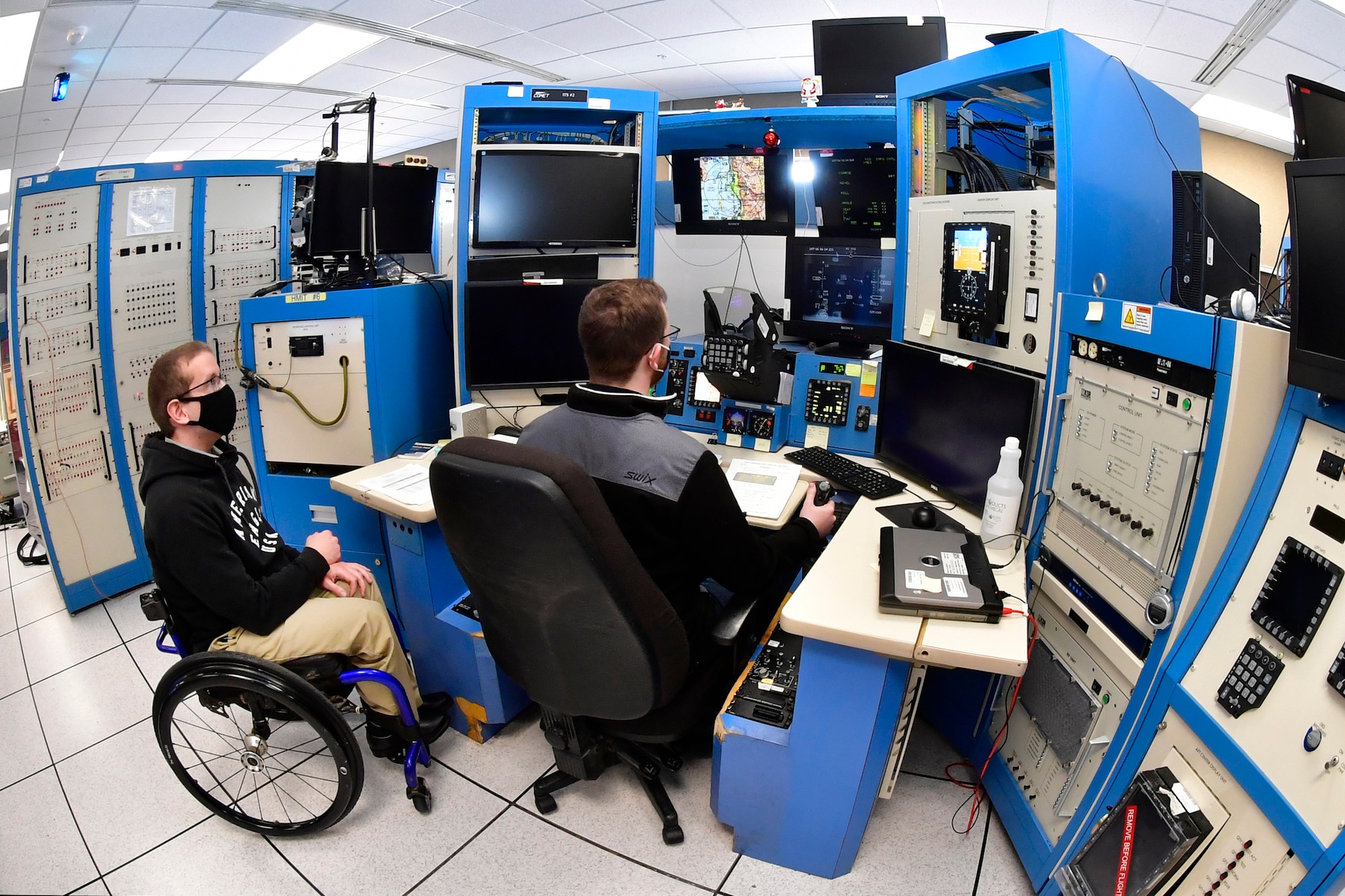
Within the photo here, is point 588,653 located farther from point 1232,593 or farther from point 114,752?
point 114,752

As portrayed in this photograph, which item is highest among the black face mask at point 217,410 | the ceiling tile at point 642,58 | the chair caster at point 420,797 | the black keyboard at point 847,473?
the ceiling tile at point 642,58

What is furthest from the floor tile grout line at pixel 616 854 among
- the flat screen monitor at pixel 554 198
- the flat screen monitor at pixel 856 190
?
the flat screen monitor at pixel 856 190

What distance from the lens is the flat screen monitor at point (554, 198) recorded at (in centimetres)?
244

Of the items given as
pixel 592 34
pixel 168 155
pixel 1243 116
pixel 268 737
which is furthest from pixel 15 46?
pixel 1243 116

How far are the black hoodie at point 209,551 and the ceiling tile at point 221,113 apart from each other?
7032 mm

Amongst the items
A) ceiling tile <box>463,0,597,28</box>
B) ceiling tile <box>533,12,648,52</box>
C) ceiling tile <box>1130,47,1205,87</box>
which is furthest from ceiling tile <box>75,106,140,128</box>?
ceiling tile <box>1130,47,1205,87</box>

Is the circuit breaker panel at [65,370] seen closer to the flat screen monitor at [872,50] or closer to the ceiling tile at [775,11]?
the flat screen monitor at [872,50]

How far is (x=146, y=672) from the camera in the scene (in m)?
2.49

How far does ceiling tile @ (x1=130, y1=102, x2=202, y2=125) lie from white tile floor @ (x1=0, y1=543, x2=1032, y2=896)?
263 inches

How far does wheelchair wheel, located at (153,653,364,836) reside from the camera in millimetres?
1539

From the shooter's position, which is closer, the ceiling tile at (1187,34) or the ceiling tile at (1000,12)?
the ceiling tile at (1187,34)

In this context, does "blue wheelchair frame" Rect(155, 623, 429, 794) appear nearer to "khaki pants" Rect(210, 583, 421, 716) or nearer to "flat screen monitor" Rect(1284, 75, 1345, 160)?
"khaki pants" Rect(210, 583, 421, 716)

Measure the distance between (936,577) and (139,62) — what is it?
683 cm

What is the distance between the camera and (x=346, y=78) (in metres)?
6.48
